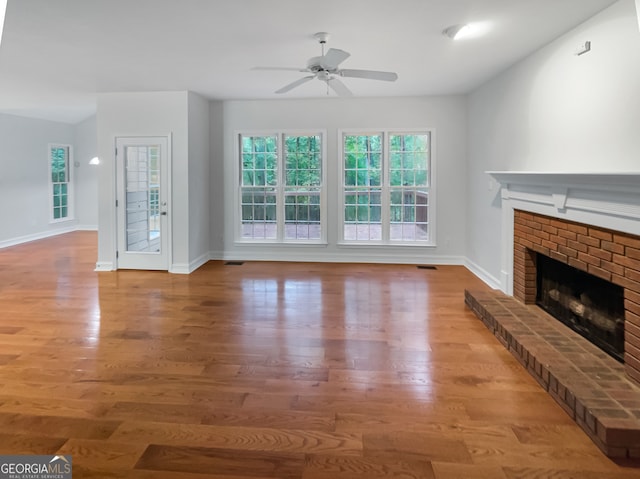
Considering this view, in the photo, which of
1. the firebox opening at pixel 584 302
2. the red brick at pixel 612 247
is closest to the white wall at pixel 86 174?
the firebox opening at pixel 584 302

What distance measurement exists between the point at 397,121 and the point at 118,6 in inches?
176

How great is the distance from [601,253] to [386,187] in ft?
13.4

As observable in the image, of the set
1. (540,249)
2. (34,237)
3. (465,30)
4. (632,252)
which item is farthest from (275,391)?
(34,237)

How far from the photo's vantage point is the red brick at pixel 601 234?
2.82 meters

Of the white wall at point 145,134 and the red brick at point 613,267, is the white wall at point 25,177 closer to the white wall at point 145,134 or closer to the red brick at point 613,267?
the white wall at point 145,134

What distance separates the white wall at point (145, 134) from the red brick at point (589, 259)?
4883 millimetres

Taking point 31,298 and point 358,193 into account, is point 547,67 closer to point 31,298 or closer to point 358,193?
point 358,193

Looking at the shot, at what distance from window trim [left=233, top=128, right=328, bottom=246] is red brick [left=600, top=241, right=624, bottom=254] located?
4.42 m

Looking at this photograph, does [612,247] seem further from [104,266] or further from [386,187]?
[104,266]

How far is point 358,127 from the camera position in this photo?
6688 millimetres

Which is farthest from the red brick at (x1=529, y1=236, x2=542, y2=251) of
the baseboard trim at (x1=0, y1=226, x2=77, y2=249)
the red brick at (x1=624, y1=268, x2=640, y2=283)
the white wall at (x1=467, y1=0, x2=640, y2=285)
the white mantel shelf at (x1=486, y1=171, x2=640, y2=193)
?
the baseboard trim at (x1=0, y1=226, x2=77, y2=249)

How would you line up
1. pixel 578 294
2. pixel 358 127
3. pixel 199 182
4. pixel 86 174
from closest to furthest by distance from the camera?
pixel 578 294
pixel 199 182
pixel 358 127
pixel 86 174

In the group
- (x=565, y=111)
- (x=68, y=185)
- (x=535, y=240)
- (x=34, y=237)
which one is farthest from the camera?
(x=68, y=185)

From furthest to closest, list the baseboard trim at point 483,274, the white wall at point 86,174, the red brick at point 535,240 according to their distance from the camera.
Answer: the white wall at point 86,174, the baseboard trim at point 483,274, the red brick at point 535,240
